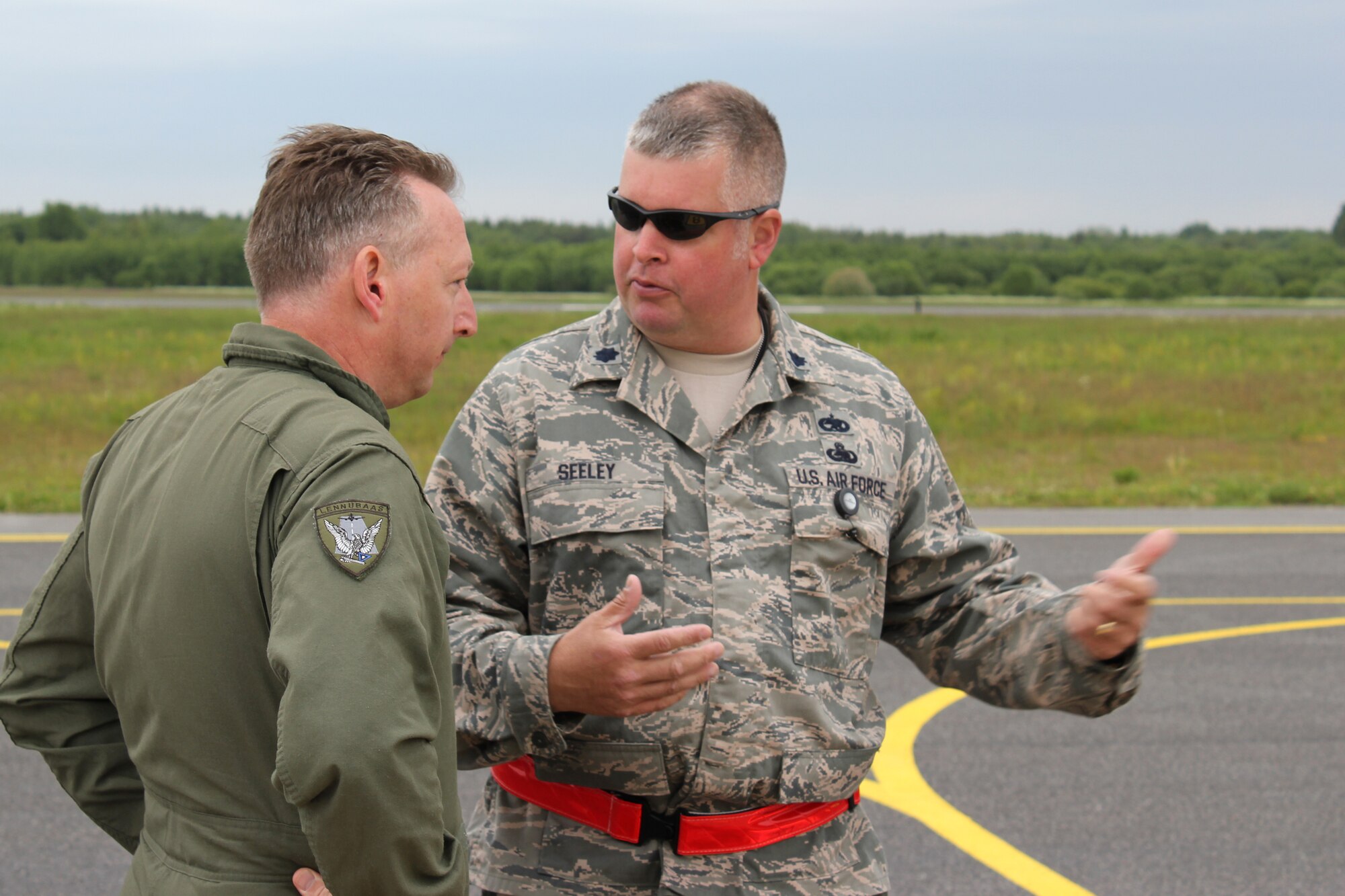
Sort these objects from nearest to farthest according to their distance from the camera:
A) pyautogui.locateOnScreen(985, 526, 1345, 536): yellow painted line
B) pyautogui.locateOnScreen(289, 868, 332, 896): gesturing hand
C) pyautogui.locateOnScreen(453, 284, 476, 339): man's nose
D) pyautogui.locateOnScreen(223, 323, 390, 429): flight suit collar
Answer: pyautogui.locateOnScreen(289, 868, 332, 896): gesturing hand
pyautogui.locateOnScreen(223, 323, 390, 429): flight suit collar
pyautogui.locateOnScreen(453, 284, 476, 339): man's nose
pyautogui.locateOnScreen(985, 526, 1345, 536): yellow painted line

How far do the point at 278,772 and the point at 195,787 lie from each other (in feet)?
0.77

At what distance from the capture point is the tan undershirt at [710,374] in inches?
94.1

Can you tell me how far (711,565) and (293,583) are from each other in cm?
95

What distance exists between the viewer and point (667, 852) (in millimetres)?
2148

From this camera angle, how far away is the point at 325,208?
5.44ft

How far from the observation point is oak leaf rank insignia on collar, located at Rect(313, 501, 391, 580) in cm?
140

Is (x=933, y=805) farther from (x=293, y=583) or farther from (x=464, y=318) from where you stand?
(x=293, y=583)

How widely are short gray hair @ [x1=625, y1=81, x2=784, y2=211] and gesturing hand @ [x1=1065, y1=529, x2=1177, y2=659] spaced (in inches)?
36.4

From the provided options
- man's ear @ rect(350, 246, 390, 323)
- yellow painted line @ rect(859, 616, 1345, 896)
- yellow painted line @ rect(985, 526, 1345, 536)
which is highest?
man's ear @ rect(350, 246, 390, 323)

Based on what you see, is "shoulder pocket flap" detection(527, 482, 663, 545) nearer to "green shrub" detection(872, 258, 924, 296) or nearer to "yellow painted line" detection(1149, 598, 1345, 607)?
"yellow painted line" detection(1149, 598, 1345, 607)

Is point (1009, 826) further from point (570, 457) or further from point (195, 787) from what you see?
point (195, 787)

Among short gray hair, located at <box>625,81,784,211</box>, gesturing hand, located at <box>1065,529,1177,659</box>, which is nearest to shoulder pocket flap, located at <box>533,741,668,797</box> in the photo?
gesturing hand, located at <box>1065,529,1177,659</box>

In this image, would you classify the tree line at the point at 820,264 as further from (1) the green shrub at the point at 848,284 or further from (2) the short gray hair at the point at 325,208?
(2) the short gray hair at the point at 325,208

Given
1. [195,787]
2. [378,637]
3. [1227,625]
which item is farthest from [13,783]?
[1227,625]
